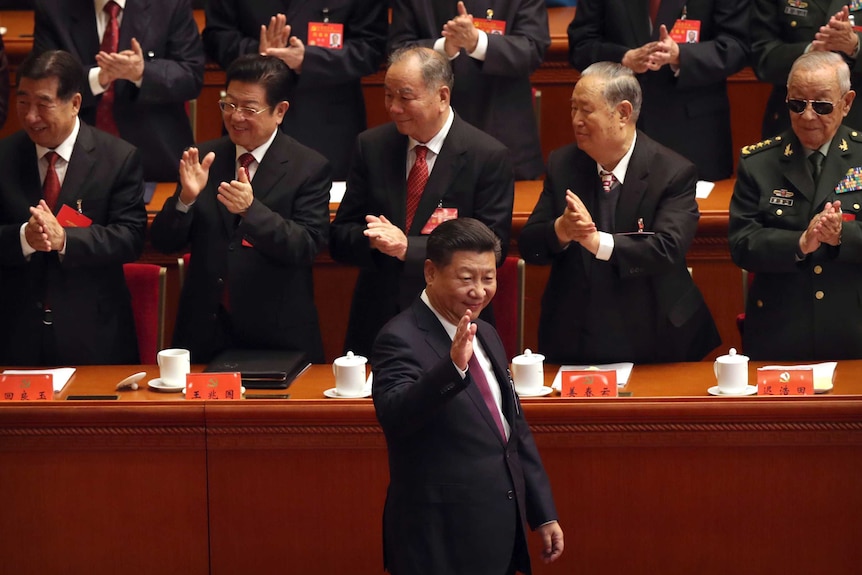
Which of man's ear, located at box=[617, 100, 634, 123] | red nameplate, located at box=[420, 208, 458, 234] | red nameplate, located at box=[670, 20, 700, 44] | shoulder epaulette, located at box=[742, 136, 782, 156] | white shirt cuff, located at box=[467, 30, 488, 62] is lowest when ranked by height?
red nameplate, located at box=[420, 208, 458, 234]

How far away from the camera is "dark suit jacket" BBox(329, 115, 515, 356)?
402 centimetres

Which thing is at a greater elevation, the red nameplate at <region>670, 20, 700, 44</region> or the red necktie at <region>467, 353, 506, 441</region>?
the red nameplate at <region>670, 20, 700, 44</region>

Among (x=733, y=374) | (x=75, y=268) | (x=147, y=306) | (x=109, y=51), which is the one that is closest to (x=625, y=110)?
(x=733, y=374)

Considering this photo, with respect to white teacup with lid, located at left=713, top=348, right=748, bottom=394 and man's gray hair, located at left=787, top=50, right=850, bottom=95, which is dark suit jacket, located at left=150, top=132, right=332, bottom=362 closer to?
white teacup with lid, located at left=713, top=348, right=748, bottom=394

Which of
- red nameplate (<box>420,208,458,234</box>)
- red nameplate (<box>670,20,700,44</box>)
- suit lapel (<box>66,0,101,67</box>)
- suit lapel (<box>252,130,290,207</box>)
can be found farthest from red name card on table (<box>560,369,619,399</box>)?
suit lapel (<box>66,0,101,67</box>)

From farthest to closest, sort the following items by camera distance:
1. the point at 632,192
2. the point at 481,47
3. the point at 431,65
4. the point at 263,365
Result: the point at 481,47
the point at 431,65
the point at 632,192
the point at 263,365

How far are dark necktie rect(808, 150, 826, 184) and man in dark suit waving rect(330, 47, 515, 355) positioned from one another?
826mm

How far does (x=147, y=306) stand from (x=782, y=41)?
2.14 meters

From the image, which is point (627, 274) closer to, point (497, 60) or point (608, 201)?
point (608, 201)

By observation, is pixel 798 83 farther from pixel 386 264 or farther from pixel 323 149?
pixel 323 149

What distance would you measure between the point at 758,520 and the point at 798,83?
1161 millimetres

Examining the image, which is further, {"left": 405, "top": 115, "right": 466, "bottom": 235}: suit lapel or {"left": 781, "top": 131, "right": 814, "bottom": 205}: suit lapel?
{"left": 405, "top": 115, "right": 466, "bottom": 235}: suit lapel

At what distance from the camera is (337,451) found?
11.5ft

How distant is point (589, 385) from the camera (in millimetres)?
3482
